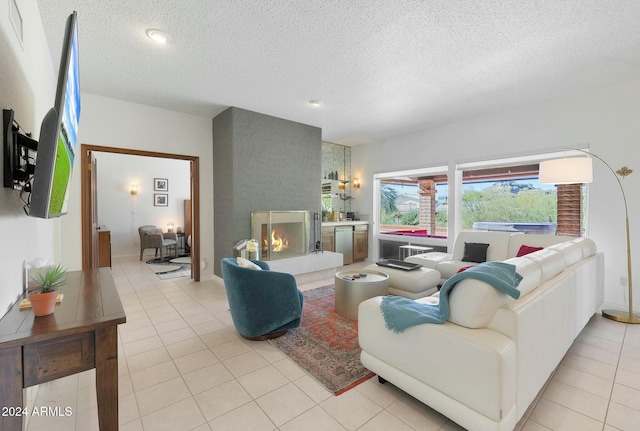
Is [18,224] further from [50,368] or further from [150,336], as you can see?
[150,336]

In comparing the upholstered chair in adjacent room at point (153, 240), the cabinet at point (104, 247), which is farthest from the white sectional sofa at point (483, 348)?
the upholstered chair in adjacent room at point (153, 240)

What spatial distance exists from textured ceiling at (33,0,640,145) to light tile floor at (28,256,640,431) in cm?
268

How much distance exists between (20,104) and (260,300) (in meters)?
2.01

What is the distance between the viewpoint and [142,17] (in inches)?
88.7

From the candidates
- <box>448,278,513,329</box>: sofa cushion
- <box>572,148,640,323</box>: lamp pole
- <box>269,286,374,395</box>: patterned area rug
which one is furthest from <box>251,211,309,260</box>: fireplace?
<box>572,148,640,323</box>: lamp pole

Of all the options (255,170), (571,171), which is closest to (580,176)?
(571,171)

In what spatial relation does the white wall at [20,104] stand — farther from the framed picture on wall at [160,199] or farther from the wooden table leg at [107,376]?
the framed picture on wall at [160,199]

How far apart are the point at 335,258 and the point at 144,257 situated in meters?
4.84

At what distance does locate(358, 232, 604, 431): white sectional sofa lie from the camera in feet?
4.56

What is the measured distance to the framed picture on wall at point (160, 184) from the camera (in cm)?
742

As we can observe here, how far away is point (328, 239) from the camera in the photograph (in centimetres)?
584

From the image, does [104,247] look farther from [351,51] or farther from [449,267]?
[449,267]

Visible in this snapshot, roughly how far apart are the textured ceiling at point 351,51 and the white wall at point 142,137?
0.78 feet

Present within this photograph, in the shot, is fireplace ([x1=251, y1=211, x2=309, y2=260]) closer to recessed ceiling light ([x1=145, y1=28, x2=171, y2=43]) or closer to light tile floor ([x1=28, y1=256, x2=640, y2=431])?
light tile floor ([x1=28, y1=256, x2=640, y2=431])
